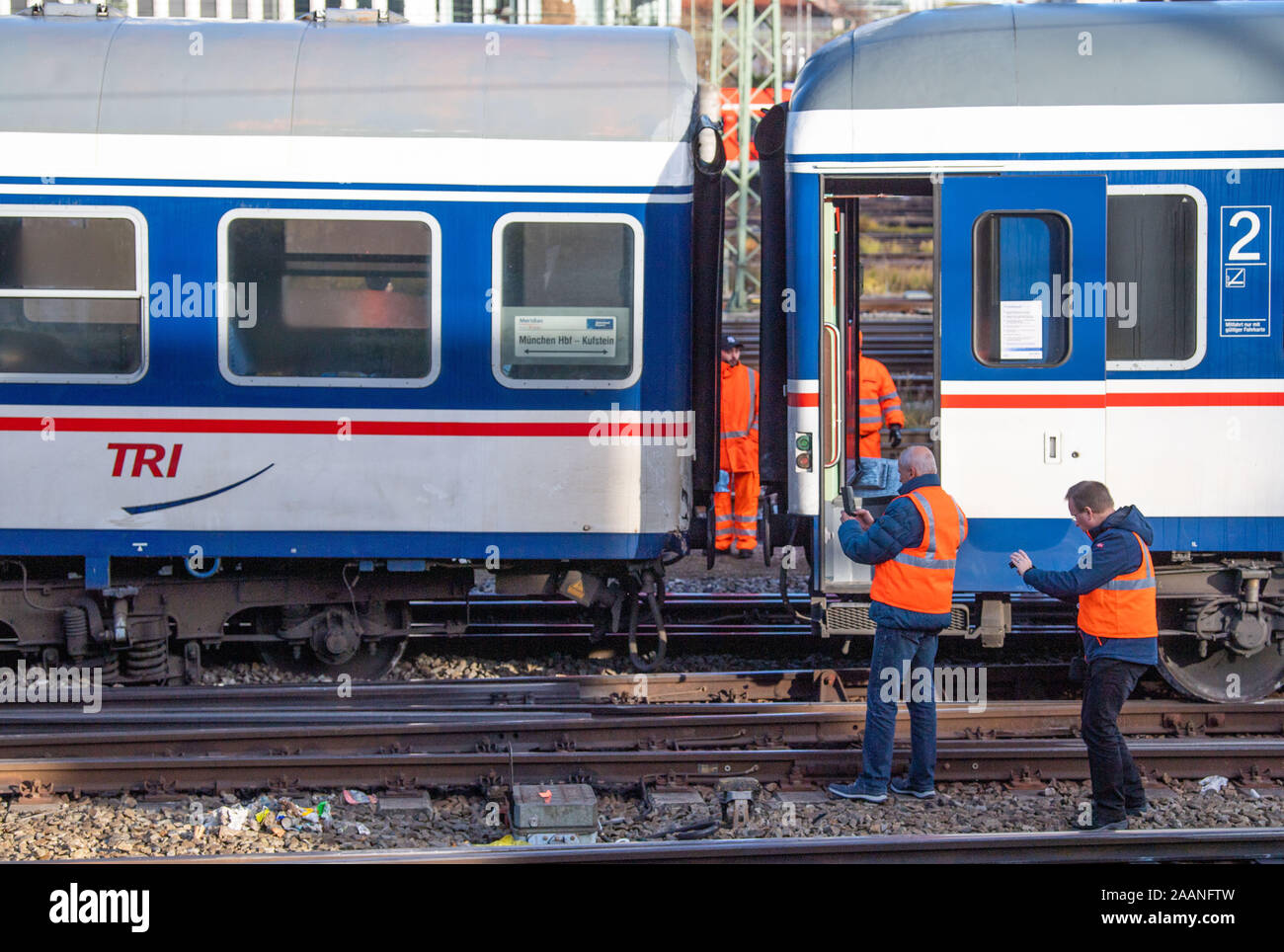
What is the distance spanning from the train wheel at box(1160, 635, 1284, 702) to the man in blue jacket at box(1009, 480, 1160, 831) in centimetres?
191

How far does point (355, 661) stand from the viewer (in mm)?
8594

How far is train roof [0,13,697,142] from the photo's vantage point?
7715mm

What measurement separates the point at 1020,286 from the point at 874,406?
1567mm

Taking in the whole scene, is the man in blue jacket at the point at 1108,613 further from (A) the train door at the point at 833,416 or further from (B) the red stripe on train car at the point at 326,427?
(B) the red stripe on train car at the point at 326,427

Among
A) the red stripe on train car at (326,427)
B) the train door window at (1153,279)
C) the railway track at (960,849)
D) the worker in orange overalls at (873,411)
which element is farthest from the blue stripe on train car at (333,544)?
the train door window at (1153,279)

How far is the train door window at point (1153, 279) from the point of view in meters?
7.48

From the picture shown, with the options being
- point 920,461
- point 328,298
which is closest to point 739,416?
point 328,298

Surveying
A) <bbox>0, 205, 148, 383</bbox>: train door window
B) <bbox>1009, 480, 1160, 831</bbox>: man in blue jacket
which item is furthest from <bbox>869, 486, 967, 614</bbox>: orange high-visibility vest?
<bbox>0, 205, 148, 383</bbox>: train door window

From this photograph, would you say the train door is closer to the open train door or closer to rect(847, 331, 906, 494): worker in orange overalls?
the open train door

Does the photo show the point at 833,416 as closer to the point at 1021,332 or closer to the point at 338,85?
the point at 1021,332

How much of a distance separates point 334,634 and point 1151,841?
491cm

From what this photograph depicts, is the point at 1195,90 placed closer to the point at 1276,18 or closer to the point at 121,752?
the point at 1276,18

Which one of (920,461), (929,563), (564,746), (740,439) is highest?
(740,439)
